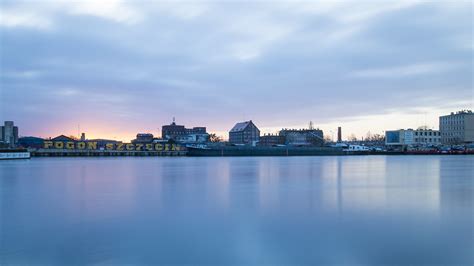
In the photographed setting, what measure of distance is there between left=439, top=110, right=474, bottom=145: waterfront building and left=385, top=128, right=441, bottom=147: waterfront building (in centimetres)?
259

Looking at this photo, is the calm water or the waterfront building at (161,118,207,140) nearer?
the calm water

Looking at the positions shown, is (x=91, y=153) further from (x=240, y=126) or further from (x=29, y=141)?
(x=240, y=126)

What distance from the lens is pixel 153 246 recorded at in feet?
33.0

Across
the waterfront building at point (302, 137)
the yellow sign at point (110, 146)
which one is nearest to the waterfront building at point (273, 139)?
the waterfront building at point (302, 137)

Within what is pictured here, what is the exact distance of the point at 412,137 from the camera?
127m

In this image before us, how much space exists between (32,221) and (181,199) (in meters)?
6.35

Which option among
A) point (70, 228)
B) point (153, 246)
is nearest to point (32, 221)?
point (70, 228)

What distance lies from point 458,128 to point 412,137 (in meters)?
15.3

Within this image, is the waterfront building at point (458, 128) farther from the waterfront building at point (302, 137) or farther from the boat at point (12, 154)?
the boat at point (12, 154)

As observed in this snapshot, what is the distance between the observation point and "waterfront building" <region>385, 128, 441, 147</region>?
12731 cm

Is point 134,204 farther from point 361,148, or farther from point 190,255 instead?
point 361,148

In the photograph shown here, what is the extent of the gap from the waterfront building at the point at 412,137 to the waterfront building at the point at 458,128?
2.59m

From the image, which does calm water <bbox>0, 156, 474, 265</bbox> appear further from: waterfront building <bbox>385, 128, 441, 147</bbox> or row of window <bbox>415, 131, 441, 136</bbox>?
row of window <bbox>415, 131, 441, 136</bbox>

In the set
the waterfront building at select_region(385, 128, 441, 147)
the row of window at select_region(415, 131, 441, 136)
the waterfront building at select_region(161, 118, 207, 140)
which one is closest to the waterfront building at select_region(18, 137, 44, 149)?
the waterfront building at select_region(161, 118, 207, 140)
